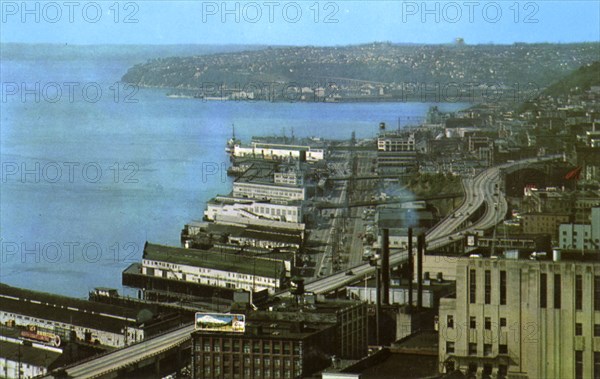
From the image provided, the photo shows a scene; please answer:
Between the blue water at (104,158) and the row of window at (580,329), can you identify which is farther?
the blue water at (104,158)

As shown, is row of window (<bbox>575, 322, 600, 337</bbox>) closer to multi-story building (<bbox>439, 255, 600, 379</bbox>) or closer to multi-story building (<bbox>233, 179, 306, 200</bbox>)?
multi-story building (<bbox>439, 255, 600, 379</bbox>)

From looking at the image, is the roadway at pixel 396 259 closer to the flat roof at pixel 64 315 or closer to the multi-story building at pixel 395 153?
the flat roof at pixel 64 315

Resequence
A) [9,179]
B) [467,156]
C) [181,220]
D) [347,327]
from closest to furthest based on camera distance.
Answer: [347,327] < [181,220] < [9,179] < [467,156]

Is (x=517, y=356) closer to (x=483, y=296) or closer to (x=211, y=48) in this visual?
(x=483, y=296)

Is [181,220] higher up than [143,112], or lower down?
lower down

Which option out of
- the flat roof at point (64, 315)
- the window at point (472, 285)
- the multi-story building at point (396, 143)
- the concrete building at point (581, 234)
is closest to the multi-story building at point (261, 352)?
the window at point (472, 285)

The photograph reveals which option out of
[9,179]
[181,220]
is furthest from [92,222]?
[9,179]

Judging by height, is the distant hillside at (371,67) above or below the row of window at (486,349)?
above
